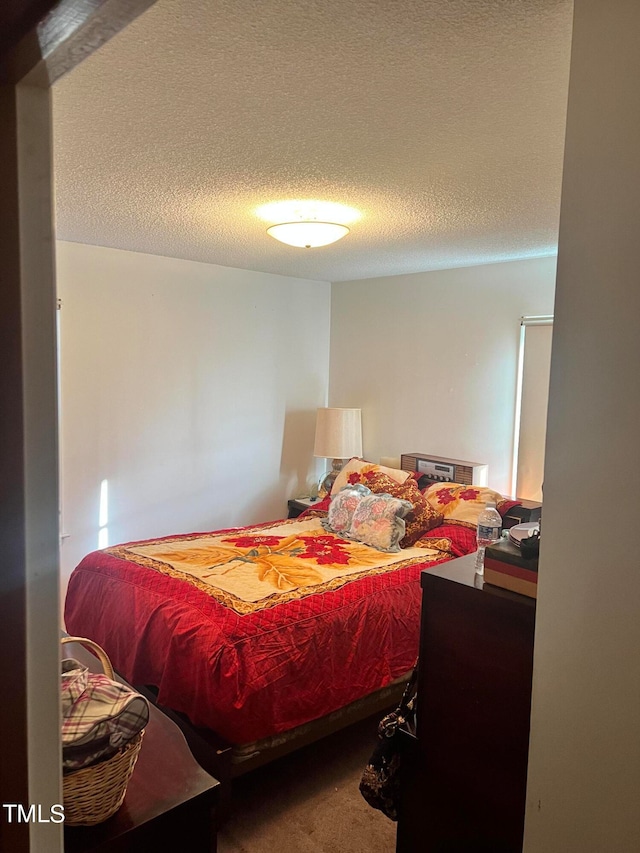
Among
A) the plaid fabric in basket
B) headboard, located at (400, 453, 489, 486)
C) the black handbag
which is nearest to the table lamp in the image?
headboard, located at (400, 453, 489, 486)

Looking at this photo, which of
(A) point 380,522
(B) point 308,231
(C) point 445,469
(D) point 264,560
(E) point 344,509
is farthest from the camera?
(C) point 445,469

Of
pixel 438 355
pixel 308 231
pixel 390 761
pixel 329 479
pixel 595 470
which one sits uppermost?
pixel 308 231

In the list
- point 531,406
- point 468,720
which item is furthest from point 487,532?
point 531,406

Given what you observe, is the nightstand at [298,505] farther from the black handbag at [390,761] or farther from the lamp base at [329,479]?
the black handbag at [390,761]

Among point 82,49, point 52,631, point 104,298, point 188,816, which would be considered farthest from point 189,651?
point 104,298

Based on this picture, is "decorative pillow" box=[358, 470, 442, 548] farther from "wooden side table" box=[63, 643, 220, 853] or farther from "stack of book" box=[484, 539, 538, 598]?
"wooden side table" box=[63, 643, 220, 853]

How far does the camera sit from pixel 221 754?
2133mm

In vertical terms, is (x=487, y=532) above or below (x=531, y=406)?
below

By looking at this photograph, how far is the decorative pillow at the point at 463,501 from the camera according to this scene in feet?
11.0

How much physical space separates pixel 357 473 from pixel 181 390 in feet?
4.34

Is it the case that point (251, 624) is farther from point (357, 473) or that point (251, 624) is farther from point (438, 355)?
point (438, 355)

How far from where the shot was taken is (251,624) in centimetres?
231

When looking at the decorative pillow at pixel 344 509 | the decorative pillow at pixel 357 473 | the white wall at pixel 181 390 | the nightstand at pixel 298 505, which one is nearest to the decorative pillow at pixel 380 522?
the decorative pillow at pixel 344 509

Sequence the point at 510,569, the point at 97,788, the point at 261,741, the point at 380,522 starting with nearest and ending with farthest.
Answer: the point at 97,788 → the point at 510,569 → the point at 261,741 → the point at 380,522
